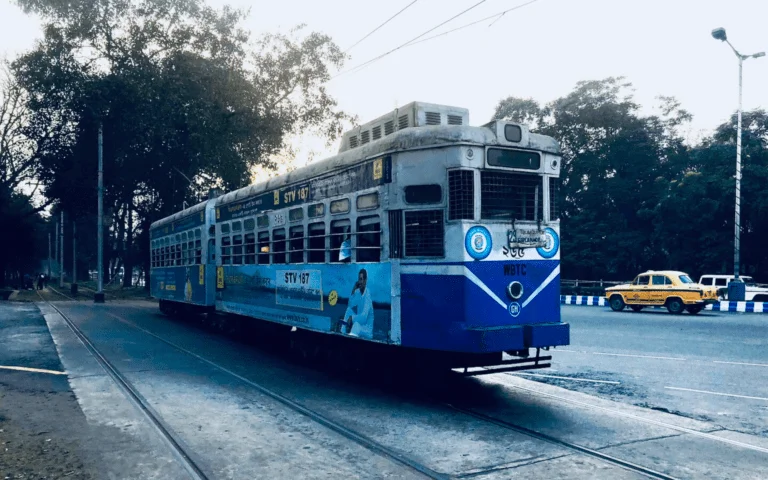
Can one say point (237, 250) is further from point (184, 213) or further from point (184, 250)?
point (184, 213)

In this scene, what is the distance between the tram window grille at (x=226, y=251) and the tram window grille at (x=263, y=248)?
7.10 feet

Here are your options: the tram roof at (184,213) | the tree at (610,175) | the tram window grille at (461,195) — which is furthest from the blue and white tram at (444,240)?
the tree at (610,175)

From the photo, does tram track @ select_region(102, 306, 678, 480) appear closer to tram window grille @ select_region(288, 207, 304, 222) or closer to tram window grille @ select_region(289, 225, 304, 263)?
tram window grille @ select_region(289, 225, 304, 263)

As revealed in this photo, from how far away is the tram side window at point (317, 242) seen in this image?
1012 centimetres

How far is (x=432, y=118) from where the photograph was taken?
9.10 meters

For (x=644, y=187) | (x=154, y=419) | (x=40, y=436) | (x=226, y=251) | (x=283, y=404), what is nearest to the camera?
(x=40, y=436)

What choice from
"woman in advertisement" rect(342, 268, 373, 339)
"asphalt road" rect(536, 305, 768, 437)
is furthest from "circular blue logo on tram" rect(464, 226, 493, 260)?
"asphalt road" rect(536, 305, 768, 437)

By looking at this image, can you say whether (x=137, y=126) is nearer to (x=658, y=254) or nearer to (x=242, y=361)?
(x=242, y=361)

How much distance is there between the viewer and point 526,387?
942 centimetres

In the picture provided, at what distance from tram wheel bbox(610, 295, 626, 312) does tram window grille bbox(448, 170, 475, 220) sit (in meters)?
20.1

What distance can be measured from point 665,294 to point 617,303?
223 cm

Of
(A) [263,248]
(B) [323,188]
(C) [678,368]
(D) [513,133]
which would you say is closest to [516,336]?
(D) [513,133]

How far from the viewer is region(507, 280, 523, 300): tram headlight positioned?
805 centimetres

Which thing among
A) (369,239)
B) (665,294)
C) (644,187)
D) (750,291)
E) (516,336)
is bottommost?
(750,291)
